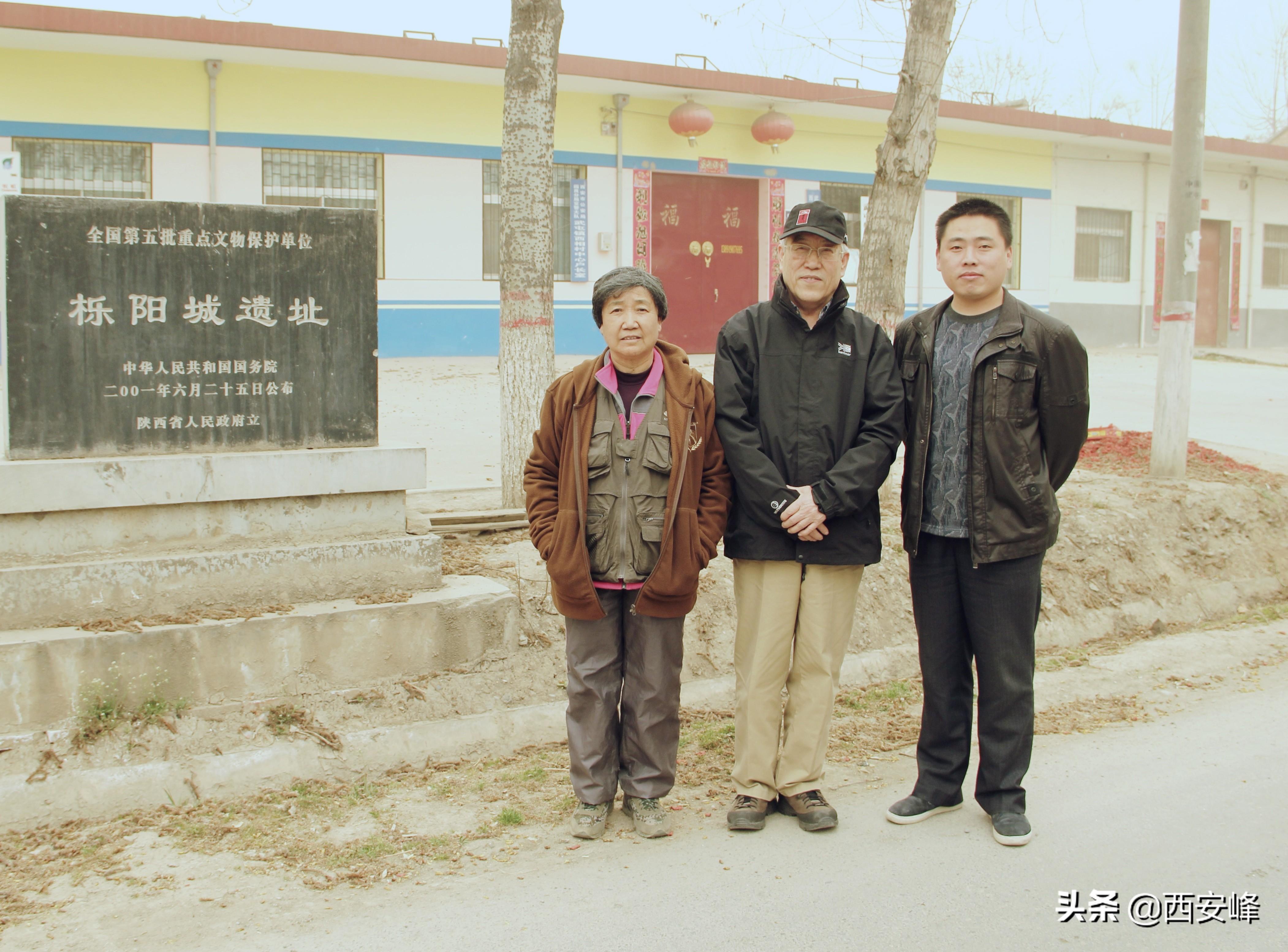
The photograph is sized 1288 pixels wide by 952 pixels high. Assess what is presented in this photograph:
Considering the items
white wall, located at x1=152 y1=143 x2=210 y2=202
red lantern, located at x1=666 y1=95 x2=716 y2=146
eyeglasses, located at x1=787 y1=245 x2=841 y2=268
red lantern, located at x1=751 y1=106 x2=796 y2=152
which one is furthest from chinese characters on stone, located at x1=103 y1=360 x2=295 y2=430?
red lantern, located at x1=751 y1=106 x2=796 y2=152

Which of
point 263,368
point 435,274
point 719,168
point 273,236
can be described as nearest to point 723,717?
point 263,368

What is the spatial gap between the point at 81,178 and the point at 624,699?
12.0 m

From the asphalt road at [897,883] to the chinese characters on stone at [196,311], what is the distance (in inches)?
100.0

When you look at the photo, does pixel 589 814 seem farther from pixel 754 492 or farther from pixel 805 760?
pixel 754 492

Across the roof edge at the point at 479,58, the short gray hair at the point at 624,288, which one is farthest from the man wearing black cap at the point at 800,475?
the roof edge at the point at 479,58

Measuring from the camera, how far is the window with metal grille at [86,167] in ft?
41.5

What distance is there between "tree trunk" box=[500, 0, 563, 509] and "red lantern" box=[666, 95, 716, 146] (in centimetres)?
1016

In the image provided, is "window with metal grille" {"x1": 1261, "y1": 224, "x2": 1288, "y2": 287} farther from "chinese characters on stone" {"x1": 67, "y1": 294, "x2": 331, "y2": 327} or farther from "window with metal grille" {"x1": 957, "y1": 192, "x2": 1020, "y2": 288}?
"chinese characters on stone" {"x1": 67, "y1": 294, "x2": 331, "y2": 327}

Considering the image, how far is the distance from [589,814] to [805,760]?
2.43 ft

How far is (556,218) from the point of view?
51.5 ft

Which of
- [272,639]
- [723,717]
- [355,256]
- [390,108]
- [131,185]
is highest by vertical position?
[390,108]

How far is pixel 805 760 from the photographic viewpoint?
369 centimetres

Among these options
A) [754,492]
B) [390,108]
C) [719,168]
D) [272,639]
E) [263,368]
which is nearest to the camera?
[754,492]

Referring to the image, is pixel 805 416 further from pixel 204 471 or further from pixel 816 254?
pixel 204 471
